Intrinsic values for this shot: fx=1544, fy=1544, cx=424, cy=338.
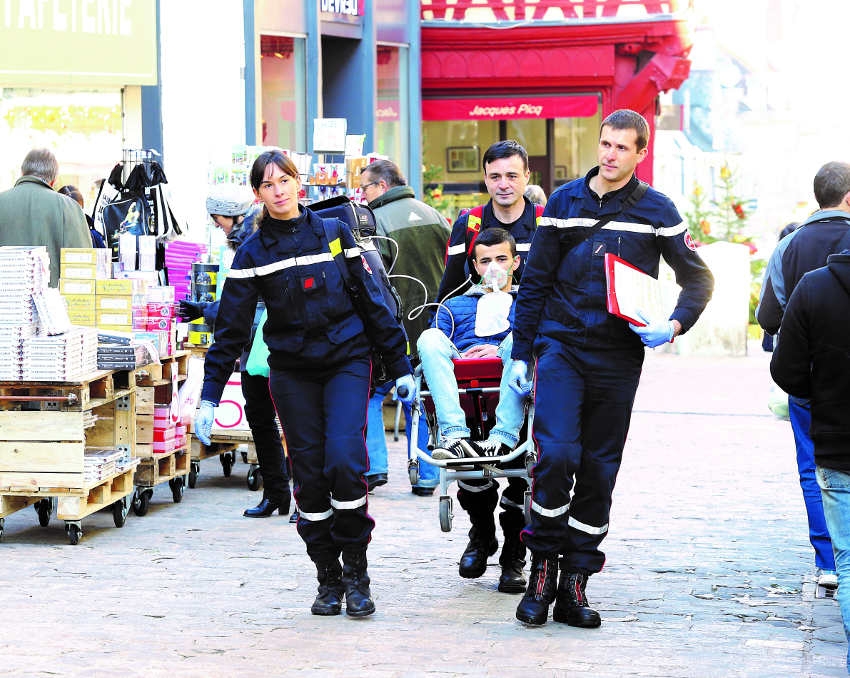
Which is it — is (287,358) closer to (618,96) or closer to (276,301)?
(276,301)

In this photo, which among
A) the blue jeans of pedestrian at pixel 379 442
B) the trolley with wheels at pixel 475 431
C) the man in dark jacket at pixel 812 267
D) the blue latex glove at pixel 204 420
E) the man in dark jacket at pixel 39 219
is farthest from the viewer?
the man in dark jacket at pixel 39 219

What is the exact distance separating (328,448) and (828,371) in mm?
2089

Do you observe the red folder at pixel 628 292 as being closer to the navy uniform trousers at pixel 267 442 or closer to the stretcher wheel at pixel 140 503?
the navy uniform trousers at pixel 267 442

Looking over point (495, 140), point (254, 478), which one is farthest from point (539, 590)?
point (495, 140)

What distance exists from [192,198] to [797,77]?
1388 inches

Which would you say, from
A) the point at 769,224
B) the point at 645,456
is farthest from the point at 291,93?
the point at 769,224

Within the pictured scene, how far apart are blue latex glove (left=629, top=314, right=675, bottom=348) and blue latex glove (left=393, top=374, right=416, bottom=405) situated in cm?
Answer: 102

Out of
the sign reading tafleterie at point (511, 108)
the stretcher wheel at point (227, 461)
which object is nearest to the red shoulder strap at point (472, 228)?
the stretcher wheel at point (227, 461)

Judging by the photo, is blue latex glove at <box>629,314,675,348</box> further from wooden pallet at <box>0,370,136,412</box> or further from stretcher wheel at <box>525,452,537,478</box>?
wooden pallet at <box>0,370,136,412</box>

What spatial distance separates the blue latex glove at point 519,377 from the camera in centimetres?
638

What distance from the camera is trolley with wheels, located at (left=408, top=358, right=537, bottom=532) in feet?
21.1

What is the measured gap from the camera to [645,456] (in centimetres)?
1144

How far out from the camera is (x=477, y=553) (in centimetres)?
719

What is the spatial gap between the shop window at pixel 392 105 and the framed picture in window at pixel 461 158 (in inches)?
136
